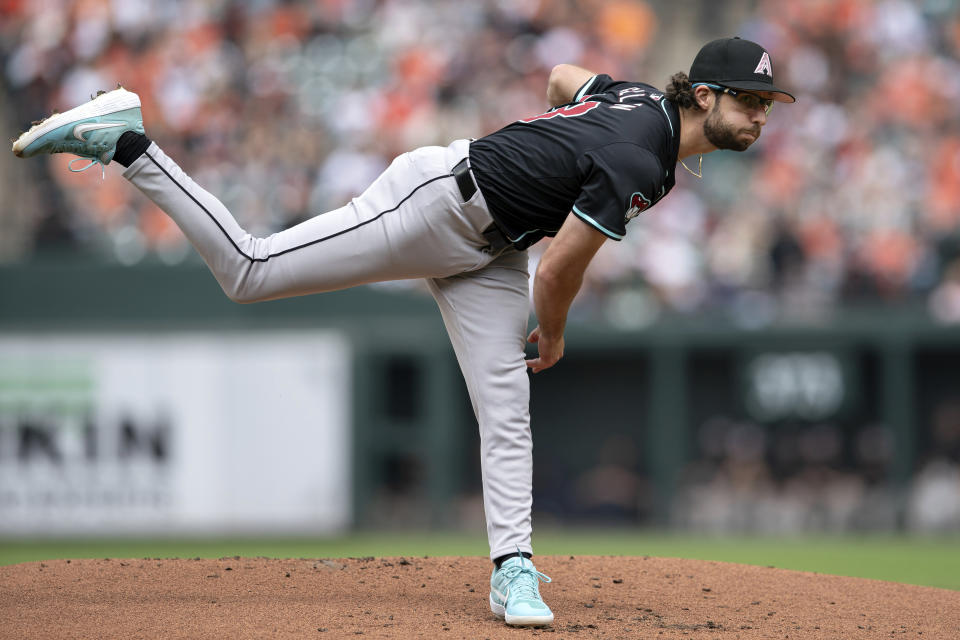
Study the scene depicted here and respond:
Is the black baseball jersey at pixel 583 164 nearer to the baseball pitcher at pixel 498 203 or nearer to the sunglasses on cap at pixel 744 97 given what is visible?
the baseball pitcher at pixel 498 203

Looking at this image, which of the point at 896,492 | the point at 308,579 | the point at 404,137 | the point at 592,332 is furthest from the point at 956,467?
the point at 308,579

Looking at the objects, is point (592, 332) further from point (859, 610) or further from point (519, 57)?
point (859, 610)

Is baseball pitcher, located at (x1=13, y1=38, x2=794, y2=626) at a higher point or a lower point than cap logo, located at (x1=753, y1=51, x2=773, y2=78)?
lower

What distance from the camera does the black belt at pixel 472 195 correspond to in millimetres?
3512

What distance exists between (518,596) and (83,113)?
191 centimetres

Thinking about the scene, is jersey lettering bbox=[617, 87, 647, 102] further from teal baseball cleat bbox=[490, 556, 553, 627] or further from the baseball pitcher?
teal baseball cleat bbox=[490, 556, 553, 627]

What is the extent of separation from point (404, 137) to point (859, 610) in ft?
28.8

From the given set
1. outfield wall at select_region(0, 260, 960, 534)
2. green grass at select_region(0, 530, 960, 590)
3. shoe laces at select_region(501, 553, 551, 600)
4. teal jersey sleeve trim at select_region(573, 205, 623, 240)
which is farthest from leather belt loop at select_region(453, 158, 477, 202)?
outfield wall at select_region(0, 260, 960, 534)

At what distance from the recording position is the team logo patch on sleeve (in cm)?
337

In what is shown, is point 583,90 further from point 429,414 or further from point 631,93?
point 429,414

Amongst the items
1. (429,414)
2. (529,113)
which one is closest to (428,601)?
(429,414)

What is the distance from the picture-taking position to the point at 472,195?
3506 millimetres

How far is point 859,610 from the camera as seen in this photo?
396 cm

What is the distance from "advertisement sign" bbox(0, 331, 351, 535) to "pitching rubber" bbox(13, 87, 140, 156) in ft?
22.7
